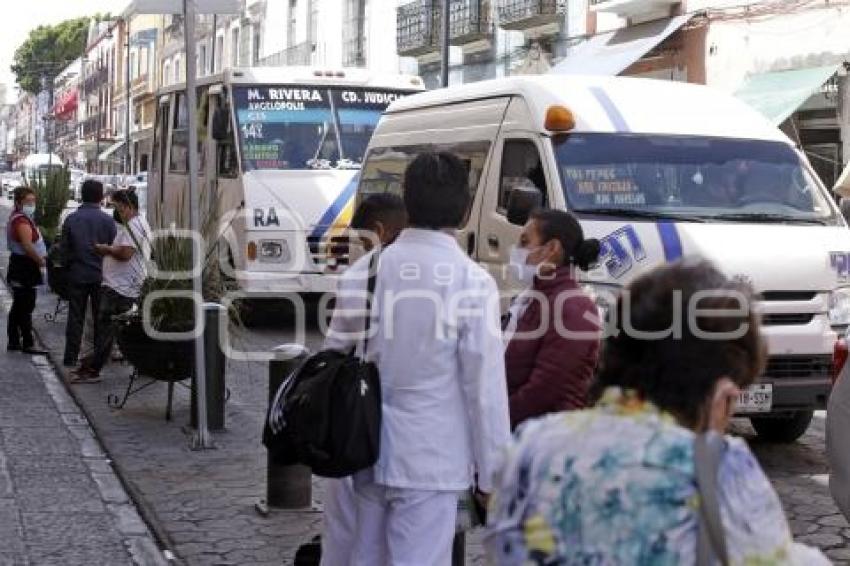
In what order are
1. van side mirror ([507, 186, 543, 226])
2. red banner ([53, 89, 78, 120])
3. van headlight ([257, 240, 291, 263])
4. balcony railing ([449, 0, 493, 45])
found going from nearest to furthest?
van side mirror ([507, 186, 543, 226]) → van headlight ([257, 240, 291, 263]) → balcony railing ([449, 0, 493, 45]) → red banner ([53, 89, 78, 120])

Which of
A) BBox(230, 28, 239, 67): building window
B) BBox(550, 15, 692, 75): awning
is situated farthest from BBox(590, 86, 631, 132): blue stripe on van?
BBox(230, 28, 239, 67): building window

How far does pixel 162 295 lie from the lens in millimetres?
8883

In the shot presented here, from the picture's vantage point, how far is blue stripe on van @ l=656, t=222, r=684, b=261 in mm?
7434

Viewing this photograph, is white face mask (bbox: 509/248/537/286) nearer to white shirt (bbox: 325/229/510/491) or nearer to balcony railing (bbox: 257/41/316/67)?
white shirt (bbox: 325/229/510/491)

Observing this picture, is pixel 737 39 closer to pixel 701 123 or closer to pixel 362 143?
pixel 362 143

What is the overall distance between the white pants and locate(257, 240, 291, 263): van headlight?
972 cm

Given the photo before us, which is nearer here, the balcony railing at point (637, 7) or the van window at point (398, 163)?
the van window at point (398, 163)

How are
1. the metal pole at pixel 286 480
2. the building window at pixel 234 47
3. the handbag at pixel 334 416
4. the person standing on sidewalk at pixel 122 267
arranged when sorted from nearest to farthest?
the handbag at pixel 334 416
the metal pole at pixel 286 480
the person standing on sidewalk at pixel 122 267
the building window at pixel 234 47

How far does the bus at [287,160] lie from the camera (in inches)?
549

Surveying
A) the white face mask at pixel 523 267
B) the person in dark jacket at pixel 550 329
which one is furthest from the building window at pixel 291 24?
the person in dark jacket at pixel 550 329

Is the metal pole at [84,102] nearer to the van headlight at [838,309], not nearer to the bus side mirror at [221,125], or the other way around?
the bus side mirror at [221,125]

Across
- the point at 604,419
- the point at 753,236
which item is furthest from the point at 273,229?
the point at 604,419

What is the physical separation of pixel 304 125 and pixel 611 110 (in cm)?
670

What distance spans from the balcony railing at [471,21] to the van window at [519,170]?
19876 mm
